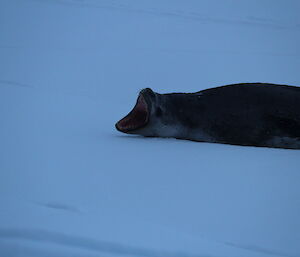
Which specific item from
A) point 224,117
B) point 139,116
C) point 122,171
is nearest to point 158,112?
point 139,116

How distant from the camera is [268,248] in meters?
1.34

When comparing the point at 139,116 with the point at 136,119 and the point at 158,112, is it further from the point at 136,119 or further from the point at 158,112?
the point at 158,112

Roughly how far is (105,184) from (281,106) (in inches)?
48.9

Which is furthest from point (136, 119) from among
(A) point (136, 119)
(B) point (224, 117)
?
A: (B) point (224, 117)

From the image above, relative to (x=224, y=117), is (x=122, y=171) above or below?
below

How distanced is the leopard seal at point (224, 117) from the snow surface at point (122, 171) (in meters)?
0.11

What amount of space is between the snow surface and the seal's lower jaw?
0.07 meters

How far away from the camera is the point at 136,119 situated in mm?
2523

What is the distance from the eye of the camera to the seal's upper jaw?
2420 millimetres

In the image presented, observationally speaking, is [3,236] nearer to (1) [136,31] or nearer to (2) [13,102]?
(2) [13,102]

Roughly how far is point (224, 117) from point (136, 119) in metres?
0.51

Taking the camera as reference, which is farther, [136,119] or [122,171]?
[136,119]

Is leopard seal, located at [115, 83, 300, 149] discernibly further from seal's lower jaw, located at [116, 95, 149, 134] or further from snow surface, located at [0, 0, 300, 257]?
snow surface, located at [0, 0, 300, 257]

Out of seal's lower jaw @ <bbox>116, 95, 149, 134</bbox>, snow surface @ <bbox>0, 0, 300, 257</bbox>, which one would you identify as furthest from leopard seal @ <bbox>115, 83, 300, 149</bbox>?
snow surface @ <bbox>0, 0, 300, 257</bbox>
